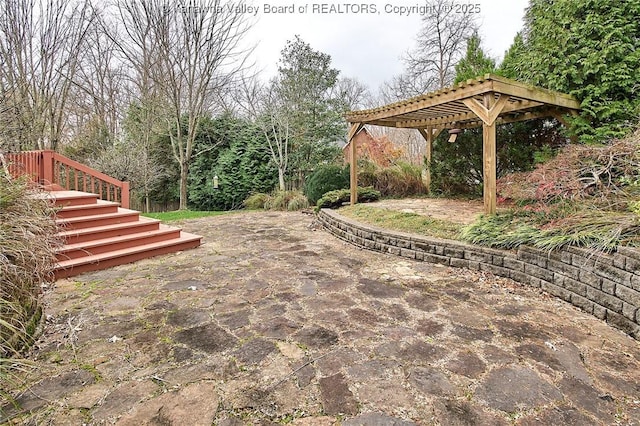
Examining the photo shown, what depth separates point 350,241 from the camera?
5410 millimetres

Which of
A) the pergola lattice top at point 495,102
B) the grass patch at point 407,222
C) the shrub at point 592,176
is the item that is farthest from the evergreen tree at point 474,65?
the shrub at point 592,176

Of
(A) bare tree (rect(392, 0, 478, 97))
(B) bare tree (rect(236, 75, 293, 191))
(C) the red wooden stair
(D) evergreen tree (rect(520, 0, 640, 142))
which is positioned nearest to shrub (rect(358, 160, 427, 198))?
(B) bare tree (rect(236, 75, 293, 191))

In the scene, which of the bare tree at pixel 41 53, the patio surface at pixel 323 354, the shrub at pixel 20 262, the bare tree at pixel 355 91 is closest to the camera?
the patio surface at pixel 323 354

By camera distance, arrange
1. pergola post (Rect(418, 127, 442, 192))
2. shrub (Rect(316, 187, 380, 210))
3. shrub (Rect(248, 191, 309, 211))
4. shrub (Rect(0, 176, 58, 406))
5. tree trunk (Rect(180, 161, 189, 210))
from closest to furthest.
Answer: shrub (Rect(0, 176, 58, 406))
shrub (Rect(316, 187, 380, 210))
pergola post (Rect(418, 127, 442, 192))
shrub (Rect(248, 191, 309, 211))
tree trunk (Rect(180, 161, 189, 210))

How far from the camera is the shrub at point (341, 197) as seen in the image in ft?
25.1

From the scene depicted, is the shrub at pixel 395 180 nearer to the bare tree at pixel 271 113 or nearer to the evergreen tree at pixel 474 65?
the evergreen tree at pixel 474 65

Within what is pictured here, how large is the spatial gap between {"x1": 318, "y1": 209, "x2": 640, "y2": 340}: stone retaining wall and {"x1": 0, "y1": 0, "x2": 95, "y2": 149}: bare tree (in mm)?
7427

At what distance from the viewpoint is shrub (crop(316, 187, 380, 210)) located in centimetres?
764

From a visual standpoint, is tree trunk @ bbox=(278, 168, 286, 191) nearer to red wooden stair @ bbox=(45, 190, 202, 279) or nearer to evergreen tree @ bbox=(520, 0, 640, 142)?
red wooden stair @ bbox=(45, 190, 202, 279)

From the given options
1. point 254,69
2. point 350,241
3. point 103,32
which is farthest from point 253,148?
point 350,241

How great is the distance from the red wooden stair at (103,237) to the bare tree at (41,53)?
3.36 m

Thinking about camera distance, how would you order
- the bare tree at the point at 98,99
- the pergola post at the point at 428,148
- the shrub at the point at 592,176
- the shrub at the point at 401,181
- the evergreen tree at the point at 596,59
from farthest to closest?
1. the bare tree at the point at 98,99
2. the shrub at the point at 401,181
3. the pergola post at the point at 428,148
4. the evergreen tree at the point at 596,59
5. the shrub at the point at 592,176

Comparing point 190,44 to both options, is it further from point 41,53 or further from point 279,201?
point 279,201

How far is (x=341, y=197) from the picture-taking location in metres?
7.70
